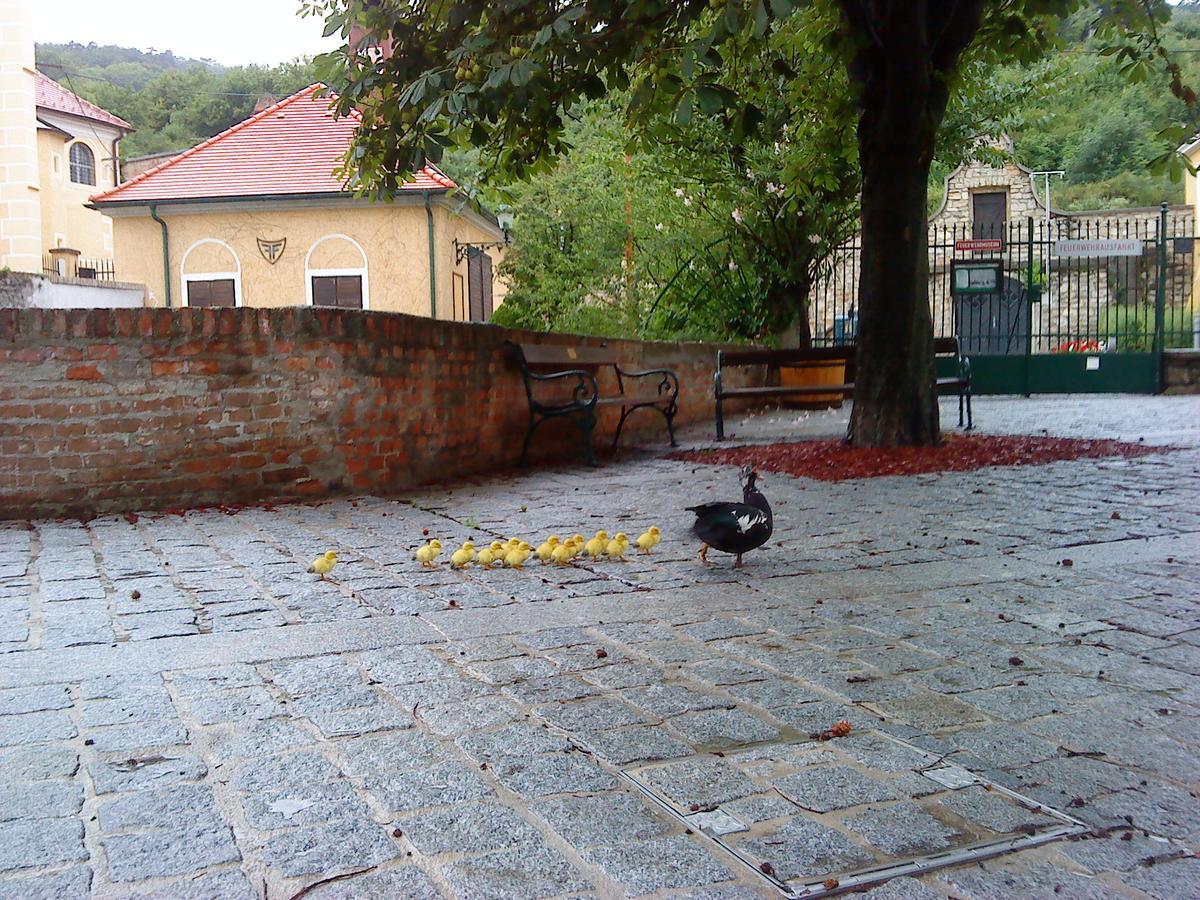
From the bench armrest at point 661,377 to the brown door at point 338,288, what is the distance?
491 inches

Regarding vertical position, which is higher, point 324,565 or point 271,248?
point 271,248

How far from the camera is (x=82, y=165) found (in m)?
48.0

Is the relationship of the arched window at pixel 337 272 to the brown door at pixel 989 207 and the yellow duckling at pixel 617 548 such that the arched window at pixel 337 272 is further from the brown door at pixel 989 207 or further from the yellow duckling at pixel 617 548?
the brown door at pixel 989 207

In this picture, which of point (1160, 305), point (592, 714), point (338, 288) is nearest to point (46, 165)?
point (338, 288)

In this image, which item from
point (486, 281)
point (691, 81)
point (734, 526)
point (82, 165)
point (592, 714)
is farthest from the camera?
point (82, 165)

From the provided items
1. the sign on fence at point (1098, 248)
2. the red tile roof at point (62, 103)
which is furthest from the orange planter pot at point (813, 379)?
the red tile roof at point (62, 103)

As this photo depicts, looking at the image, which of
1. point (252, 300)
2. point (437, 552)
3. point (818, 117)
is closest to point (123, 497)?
point (437, 552)

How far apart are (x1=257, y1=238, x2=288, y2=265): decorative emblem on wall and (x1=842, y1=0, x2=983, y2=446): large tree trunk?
660 inches

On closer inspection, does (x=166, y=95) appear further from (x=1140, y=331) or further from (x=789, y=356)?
(x=789, y=356)

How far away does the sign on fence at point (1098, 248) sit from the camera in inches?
737

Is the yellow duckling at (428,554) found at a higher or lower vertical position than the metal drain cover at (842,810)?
higher

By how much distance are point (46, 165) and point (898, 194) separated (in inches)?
1733

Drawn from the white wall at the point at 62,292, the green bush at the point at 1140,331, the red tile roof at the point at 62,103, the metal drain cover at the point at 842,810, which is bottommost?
the metal drain cover at the point at 842,810

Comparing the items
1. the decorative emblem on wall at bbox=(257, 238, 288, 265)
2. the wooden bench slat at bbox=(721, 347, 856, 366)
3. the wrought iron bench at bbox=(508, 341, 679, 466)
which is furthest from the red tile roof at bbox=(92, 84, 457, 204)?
the wrought iron bench at bbox=(508, 341, 679, 466)
